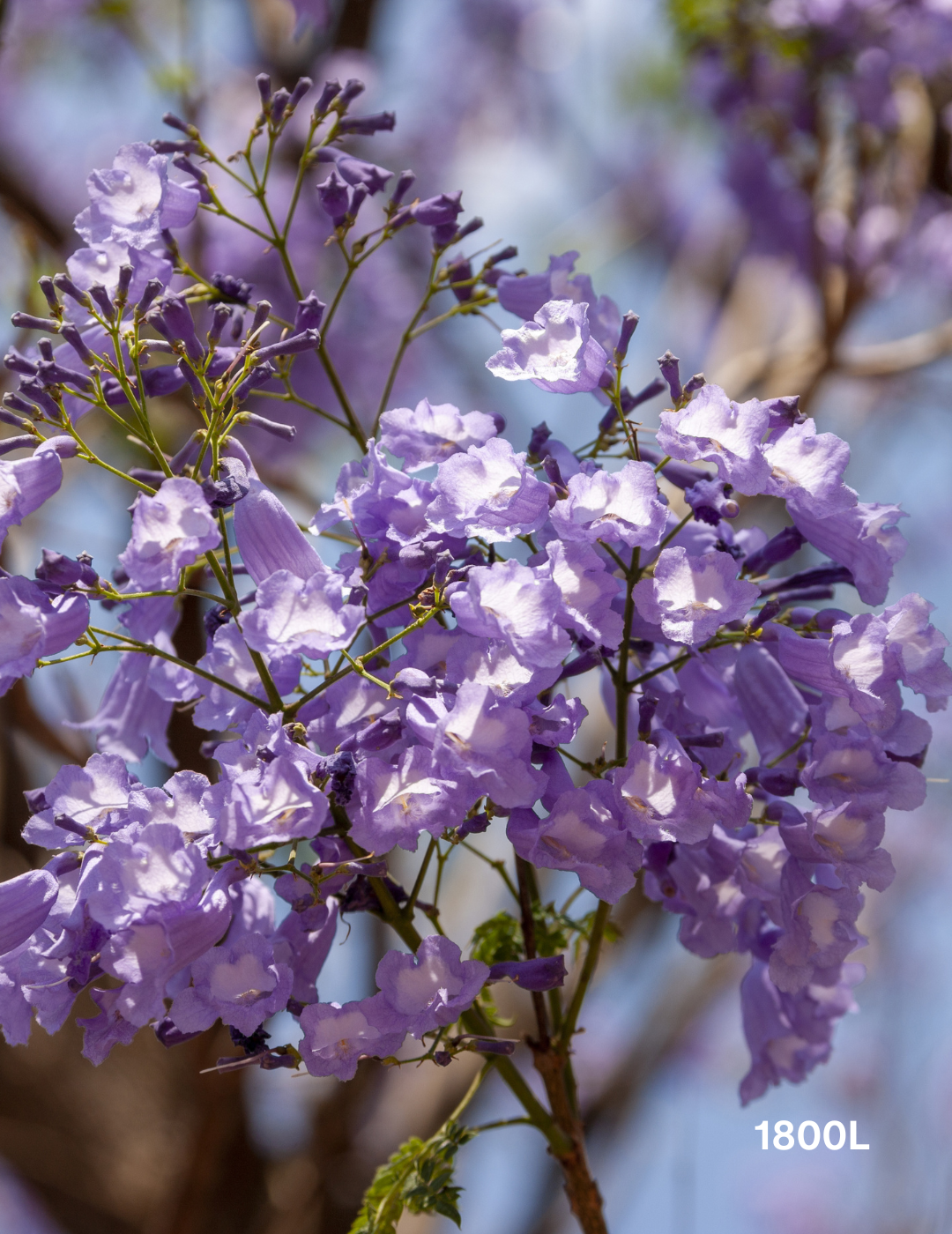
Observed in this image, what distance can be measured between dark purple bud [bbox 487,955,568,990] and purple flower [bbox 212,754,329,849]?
0.96 feet

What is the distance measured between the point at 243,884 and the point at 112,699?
0.29 m

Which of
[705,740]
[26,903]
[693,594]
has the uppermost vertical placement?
[693,594]

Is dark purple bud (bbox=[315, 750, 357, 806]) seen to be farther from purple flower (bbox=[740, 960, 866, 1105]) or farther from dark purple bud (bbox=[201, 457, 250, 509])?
purple flower (bbox=[740, 960, 866, 1105])

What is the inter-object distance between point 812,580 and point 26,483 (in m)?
0.81

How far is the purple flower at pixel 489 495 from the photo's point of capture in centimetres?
105

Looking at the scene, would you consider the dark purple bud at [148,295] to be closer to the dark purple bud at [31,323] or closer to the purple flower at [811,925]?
the dark purple bud at [31,323]

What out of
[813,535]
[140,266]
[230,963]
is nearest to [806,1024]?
[813,535]

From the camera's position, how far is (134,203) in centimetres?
124

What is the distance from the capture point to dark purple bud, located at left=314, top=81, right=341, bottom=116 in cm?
136

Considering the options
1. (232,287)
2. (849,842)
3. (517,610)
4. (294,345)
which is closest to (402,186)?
(232,287)

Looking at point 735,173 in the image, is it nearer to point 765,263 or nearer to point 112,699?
point 765,263

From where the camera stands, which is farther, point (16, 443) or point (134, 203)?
point (134, 203)

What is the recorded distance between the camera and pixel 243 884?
1.19 meters

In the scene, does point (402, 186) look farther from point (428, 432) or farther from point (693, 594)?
point (693, 594)
